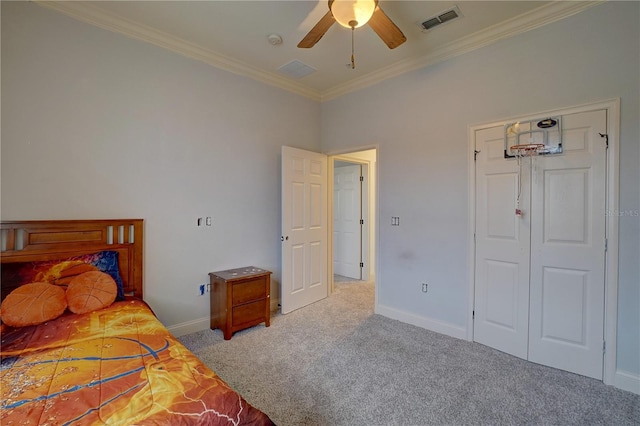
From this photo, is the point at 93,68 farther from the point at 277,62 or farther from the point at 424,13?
the point at 424,13

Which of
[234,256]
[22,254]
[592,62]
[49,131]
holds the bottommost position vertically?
[234,256]

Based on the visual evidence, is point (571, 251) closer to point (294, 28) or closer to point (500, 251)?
point (500, 251)

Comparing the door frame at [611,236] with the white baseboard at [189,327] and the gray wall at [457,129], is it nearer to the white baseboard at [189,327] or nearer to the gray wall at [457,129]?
the gray wall at [457,129]

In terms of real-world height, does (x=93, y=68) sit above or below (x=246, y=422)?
above

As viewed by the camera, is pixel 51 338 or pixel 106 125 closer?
pixel 51 338

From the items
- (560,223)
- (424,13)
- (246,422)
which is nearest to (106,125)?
(246,422)

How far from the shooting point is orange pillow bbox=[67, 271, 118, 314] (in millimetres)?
2041

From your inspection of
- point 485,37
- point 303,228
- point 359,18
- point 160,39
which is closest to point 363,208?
point 303,228

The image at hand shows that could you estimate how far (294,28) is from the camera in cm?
264

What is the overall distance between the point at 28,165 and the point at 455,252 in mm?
3833

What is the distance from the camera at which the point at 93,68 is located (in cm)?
247

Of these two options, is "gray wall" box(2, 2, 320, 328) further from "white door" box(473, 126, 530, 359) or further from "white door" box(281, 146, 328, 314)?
"white door" box(473, 126, 530, 359)

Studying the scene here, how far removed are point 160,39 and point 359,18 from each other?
209 centimetres

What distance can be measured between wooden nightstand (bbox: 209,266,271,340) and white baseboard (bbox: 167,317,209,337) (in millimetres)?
87
